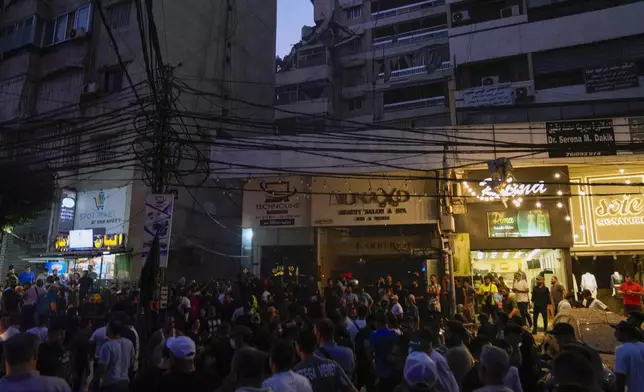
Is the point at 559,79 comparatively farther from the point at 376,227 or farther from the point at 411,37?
the point at 411,37

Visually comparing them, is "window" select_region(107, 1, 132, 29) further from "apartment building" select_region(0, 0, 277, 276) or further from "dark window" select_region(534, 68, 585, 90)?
"dark window" select_region(534, 68, 585, 90)

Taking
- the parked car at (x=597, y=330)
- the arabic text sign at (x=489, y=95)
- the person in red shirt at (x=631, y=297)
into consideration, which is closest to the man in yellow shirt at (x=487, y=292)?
the person in red shirt at (x=631, y=297)

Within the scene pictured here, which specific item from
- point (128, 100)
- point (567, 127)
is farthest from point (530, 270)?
point (128, 100)

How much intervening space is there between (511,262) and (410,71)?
1737cm

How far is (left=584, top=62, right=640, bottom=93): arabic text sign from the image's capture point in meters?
20.6

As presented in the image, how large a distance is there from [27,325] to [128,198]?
11413mm

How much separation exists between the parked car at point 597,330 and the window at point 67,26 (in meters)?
26.7

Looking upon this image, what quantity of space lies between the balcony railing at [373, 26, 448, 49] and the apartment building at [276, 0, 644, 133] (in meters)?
0.09

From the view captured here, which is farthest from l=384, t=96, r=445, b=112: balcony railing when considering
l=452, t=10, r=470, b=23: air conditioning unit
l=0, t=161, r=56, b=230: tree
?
l=0, t=161, r=56, b=230: tree

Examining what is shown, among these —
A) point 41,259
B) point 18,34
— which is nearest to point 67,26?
point 18,34

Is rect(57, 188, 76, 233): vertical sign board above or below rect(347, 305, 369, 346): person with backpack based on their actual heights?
above

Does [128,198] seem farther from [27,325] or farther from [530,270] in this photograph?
[530,270]

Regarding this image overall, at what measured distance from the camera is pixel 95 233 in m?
21.1

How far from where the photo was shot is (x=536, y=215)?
1812cm
